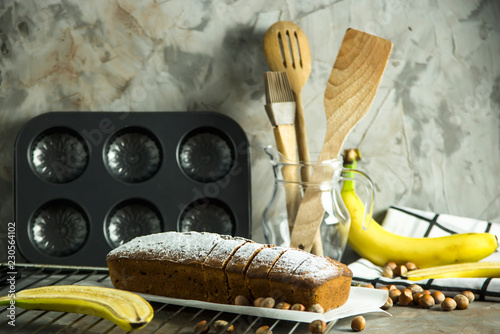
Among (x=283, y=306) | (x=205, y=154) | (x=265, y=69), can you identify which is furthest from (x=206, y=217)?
(x=283, y=306)

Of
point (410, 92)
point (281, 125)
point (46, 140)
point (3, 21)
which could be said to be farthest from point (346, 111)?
point (3, 21)

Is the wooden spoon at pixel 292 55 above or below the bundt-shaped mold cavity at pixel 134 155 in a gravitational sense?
above

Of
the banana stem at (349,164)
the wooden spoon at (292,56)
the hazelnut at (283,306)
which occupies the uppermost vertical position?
the wooden spoon at (292,56)

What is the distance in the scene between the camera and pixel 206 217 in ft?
3.82

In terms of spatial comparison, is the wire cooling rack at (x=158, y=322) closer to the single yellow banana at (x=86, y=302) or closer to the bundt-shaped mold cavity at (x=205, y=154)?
the single yellow banana at (x=86, y=302)

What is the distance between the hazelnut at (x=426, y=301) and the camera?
0.81 m

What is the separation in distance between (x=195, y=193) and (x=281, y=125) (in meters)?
0.27

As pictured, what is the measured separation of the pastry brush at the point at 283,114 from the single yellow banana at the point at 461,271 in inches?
10.1

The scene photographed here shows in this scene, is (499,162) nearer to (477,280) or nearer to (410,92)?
(410,92)

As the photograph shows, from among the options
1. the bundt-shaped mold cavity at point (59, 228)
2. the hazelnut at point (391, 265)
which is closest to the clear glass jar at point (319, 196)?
the hazelnut at point (391, 265)

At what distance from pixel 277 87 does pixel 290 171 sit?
0.57 ft

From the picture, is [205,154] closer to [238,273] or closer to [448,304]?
[238,273]

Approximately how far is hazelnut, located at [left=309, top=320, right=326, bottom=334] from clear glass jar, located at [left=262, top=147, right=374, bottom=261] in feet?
0.97

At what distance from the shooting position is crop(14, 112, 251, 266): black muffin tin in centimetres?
113
